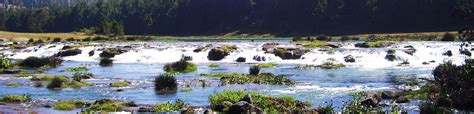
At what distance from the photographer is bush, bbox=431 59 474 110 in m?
24.0

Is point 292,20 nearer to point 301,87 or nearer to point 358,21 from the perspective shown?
point 358,21

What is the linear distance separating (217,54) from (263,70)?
1864 cm

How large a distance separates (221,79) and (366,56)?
28.8 metres

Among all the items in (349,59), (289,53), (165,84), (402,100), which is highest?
(289,53)

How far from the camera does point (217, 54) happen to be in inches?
Result: 3164

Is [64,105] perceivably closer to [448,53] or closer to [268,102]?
[268,102]

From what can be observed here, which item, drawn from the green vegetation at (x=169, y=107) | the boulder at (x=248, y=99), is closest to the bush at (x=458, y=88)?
the boulder at (x=248, y=99)

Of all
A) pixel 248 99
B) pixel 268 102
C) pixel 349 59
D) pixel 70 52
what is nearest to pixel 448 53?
pixel 349 59

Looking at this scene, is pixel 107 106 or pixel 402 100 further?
pixel 402 100

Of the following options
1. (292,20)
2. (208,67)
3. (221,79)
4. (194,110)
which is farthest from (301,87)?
(292,20)

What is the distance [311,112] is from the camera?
29.0 metres

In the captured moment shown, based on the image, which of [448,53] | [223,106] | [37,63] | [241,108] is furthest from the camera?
[448,53]

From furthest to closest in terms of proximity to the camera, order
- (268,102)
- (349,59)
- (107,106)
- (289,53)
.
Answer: (289,53)
(349,59)
(107,106)
(268,102)

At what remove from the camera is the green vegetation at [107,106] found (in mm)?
31508
